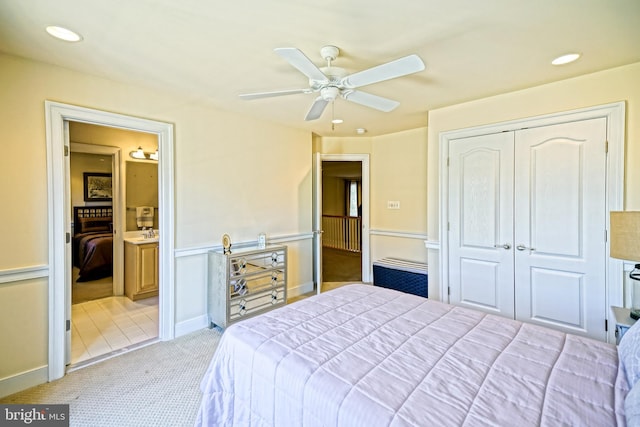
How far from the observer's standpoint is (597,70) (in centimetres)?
238

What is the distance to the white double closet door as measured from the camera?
2498 mm

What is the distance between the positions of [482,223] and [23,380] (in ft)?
13.6

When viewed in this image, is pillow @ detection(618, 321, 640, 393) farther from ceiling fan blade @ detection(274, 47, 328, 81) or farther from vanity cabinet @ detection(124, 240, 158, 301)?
vanity cabinet @ detection(124, 240, 158, 301)

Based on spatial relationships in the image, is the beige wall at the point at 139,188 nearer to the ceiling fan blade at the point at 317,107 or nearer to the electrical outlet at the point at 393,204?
the ceiling fan blade at the point at 317,107

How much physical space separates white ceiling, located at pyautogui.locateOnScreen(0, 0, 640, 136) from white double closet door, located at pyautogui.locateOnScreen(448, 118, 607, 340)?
0.59 metres

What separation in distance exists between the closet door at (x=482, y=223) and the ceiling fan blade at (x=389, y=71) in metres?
1.83

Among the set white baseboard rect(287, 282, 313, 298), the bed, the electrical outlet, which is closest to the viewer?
white baseboard rect(287, 282, 313, 298)

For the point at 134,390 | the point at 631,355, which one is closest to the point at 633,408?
the point at 631,355

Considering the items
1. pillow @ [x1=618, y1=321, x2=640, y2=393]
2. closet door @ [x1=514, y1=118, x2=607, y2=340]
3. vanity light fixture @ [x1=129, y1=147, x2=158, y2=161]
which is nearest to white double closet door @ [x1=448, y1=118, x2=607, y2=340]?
closet door @ [x1=514, y1=118, x2=607, y2=340]

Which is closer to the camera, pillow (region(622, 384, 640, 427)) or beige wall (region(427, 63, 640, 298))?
pillow (region(622, 384, 640, 427))

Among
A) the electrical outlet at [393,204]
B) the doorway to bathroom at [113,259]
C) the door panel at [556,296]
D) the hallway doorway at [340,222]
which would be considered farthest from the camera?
the electrical outlet at [393,204]

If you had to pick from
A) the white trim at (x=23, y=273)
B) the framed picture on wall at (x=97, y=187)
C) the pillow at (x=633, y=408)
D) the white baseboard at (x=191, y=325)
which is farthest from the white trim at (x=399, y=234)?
the framed picture on wall at (x=97, y=187)

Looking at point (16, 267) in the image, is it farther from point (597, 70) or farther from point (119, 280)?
point (597, 70)

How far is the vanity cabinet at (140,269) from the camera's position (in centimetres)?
396
